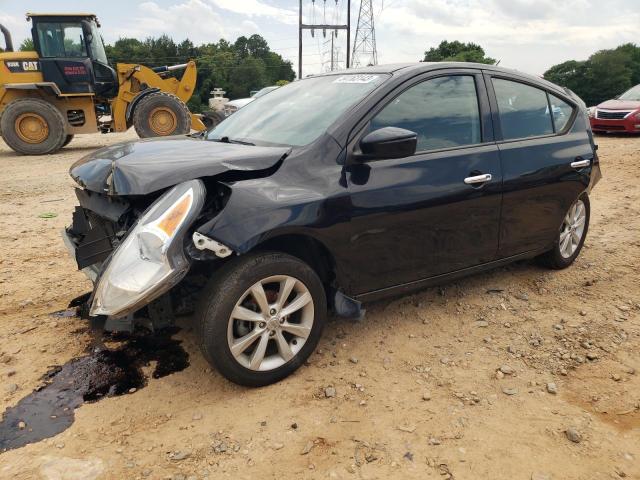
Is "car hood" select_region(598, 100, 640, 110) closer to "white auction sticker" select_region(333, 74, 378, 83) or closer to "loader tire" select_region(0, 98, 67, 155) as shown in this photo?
"white auction sticker" select_region(333, 74, 378, 83)

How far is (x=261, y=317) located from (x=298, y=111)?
4.56 ft

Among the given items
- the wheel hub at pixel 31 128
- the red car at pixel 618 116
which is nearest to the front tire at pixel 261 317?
the wheel hub at pixel 31 128

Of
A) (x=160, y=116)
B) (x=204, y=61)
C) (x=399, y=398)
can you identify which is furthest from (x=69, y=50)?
(x=204, y=61)

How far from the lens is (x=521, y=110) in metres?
3.58

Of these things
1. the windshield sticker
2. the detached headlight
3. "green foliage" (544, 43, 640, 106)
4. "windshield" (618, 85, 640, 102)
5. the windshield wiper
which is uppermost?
"green foliage" (544, 43, 640, 106)

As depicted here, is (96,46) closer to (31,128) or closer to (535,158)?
(31,128)

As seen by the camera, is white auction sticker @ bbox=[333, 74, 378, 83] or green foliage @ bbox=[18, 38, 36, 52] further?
green foliage @ bbox=[18, 38, 36, 52]

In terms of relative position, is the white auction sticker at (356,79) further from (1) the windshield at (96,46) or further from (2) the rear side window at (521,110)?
(1) the windshield at (96,46)

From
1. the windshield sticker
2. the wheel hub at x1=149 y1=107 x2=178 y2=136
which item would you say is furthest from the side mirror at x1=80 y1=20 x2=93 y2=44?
the windshield sticker

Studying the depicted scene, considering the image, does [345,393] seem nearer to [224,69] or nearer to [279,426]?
[279,426]

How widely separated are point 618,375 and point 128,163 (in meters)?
2.89

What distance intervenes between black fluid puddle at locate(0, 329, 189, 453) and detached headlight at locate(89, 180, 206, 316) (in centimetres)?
50

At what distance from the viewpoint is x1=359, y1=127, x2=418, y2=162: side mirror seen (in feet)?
8.59

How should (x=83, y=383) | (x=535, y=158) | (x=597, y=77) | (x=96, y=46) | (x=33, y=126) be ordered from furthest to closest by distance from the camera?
1. (x=597, y=77)
2. (x=96, y=46)
3. (x=33, y=126)
4. (x=535, y=158)
5. (x=83, y=383)
